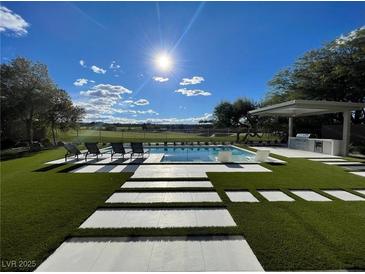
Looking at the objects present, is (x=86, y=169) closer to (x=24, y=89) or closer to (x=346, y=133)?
(x=24, y=89)

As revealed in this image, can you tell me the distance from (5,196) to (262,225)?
5.54 m

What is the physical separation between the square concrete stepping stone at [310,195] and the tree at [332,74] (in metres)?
15.4

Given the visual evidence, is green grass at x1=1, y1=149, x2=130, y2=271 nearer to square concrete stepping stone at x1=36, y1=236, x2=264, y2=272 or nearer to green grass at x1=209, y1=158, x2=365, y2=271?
square concrete stepping stone at x1=36, y1=236, x2=264, y2=272

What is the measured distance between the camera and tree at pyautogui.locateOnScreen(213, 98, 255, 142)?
2881 centimetres

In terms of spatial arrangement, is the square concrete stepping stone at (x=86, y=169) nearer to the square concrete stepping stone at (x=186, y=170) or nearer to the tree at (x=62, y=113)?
the square concrete stepping stone at (x=186, y=170)

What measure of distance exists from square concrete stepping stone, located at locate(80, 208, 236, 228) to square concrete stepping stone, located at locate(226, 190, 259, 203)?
0.76m

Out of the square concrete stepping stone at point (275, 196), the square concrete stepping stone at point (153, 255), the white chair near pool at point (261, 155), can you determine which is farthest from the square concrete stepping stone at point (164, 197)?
the white chair near pool at point (261, 155)

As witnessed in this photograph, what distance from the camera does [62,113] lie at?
19.6 meters

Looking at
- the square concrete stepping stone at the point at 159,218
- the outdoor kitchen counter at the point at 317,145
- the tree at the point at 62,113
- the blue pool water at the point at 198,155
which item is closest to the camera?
the square concrete stepping stone at the point at 159,218

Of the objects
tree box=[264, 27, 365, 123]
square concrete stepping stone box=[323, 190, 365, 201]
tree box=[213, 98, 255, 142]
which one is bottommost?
square concrete stepping stone box=[323, 190, 365, 201]

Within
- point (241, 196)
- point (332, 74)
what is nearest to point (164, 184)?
point (241, 196)

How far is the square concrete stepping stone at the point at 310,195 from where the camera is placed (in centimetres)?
510

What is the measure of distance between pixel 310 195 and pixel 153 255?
4145 millimetres

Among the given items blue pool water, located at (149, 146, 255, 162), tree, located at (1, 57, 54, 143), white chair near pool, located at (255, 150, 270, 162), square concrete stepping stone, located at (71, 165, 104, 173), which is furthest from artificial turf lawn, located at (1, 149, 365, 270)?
tree, located at (1, 57, 54, 143)
